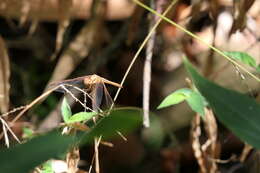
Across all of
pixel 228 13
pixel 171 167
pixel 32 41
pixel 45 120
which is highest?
pixel 228 13

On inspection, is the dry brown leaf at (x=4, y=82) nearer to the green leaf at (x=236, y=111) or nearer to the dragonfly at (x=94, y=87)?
the dragonfly at (x=94, y=87)

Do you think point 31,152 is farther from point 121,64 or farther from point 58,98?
point 121,64

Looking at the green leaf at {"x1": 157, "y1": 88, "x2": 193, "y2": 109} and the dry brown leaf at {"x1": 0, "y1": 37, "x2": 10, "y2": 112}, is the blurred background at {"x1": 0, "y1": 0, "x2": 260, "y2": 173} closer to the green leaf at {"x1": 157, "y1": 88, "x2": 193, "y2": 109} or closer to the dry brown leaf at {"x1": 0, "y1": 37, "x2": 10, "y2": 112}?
the dry brown leaf at {"x1": 0, "y1": 37, "x2": 10, "y2": 112}

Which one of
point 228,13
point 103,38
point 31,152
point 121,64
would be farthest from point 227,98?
point 121,64

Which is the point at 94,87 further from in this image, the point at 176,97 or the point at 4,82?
the point at 4,82

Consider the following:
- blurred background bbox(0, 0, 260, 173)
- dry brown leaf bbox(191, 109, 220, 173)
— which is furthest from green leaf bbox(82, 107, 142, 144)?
blurred background bbox(0, 0, 260, 173)

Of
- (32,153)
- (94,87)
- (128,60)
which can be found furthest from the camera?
(128,60)

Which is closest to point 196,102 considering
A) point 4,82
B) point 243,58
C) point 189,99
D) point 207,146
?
point 189,99
